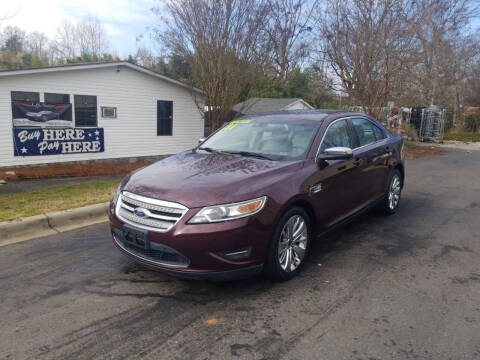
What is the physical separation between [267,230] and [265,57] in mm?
13182

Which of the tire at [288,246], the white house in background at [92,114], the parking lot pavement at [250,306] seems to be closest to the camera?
the parking lot pavement at [250,306]

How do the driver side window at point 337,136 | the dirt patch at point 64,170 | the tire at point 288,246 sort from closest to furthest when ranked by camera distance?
the tire at point 288,246 → the driver side window at point 337,136 → the dirt patch at point 64,170

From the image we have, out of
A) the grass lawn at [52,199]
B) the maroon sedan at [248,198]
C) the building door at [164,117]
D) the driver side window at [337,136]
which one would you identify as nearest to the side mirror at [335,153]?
the maroon sedan at [248,198]

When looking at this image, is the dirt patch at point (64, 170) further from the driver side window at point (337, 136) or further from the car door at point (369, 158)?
the driver side window at point (337, 136)

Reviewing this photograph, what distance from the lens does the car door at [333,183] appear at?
159 inches

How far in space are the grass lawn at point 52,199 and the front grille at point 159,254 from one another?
279 centimetres

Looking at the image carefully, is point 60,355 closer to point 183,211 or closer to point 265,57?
point 183,211

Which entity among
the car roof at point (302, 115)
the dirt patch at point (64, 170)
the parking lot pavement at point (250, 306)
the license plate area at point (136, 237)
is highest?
the car roof at point (302, 115)

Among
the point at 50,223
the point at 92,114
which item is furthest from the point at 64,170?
the point at 50,223

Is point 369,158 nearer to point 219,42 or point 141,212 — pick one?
point 141,212

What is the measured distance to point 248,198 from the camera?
328 cm

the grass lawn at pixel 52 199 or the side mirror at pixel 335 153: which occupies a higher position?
the side mirror at pixel 335 153

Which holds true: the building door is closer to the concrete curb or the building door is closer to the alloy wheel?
the concrete curb

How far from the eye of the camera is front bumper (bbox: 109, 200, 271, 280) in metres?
3.11
